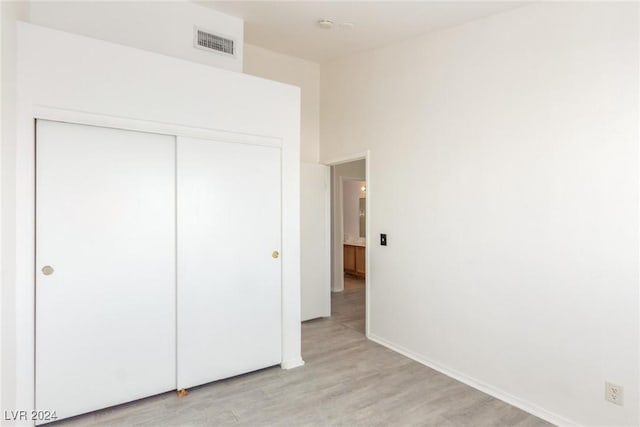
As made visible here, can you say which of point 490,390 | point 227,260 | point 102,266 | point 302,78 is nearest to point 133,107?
point 102,266

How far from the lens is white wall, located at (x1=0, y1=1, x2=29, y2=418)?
183 centimetres

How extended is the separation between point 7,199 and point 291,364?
7.51ft

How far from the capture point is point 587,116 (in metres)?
2.19

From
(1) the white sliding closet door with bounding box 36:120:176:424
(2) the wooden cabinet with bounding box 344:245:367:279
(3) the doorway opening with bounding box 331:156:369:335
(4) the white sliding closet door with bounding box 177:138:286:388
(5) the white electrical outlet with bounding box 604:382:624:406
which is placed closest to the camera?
(5) the white electrical outlet with bounding box 604:382:624:406

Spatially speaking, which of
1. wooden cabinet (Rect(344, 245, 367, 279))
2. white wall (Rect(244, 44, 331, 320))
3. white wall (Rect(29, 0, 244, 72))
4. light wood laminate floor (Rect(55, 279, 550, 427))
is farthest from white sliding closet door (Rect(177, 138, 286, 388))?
wooden cabinet (Rect(344, 245, 367, 279))

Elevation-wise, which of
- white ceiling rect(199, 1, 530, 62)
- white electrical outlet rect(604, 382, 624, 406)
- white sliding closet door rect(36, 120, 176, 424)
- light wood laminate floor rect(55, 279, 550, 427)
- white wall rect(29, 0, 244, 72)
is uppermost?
white ceiling rect(199, 1, 530, 62)

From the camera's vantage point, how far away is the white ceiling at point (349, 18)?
276 cm

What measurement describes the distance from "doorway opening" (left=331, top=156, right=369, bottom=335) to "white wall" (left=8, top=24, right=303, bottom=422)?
1.05 m

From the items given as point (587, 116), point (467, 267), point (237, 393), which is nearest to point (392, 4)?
point (587, 116)

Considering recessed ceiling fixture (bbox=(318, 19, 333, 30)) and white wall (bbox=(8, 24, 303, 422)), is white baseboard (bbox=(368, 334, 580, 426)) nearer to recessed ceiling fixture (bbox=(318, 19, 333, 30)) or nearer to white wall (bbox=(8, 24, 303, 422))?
white wall (bbox=(8, 24, 303, 422))

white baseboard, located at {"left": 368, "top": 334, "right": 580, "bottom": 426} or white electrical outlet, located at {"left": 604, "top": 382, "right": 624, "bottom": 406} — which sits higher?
white electrical outlet, located at {"left": 604, "top": 382, "right": 624, "bottom": 406}

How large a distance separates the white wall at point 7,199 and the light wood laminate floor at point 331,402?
601mm

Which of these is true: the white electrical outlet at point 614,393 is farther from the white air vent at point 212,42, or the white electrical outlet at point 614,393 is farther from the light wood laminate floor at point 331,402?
the white air vent at point 212,42

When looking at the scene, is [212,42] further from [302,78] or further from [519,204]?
[519,204]
